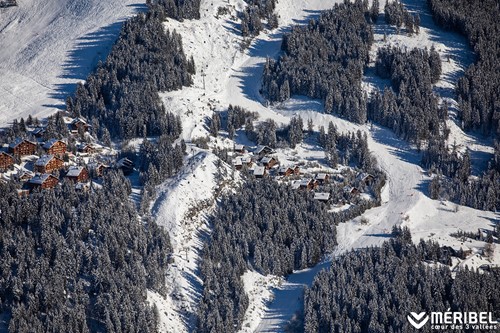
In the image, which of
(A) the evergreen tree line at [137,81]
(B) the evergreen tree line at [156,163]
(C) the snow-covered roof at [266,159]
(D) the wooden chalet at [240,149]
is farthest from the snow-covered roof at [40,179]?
(C) the snow-covered roof at [266,159]

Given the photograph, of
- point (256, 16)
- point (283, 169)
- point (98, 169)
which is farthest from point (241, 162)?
point (256, 16)

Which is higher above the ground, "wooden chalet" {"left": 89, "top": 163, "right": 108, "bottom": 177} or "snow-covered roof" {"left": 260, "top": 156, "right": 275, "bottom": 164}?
"wooden chalet" {"left": 89, "top": 163, "right": 108, "bottom": 177}

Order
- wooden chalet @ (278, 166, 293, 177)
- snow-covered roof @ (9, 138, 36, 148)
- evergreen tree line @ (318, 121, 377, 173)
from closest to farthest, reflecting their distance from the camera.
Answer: snow-covered roof @ (9, 138, 36, 148) < wooden chalet @ (278, 166, 293, 177) < evergreen tree line @ (318, 121, 377, 173)

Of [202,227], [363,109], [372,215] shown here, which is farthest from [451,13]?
[202,227]

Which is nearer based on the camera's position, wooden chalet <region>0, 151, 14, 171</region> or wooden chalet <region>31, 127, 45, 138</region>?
wooden chalet <region>0, 151, 14, 171</region>

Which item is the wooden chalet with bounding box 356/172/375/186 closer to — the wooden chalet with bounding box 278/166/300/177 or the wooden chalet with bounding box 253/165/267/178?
the wooden chalet with bounding box 278/166/300/177

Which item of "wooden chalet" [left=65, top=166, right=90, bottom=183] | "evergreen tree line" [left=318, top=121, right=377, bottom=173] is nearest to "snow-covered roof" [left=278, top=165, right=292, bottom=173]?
"evergreen tree line" [left=318, top=121, right=377, bottom=173]

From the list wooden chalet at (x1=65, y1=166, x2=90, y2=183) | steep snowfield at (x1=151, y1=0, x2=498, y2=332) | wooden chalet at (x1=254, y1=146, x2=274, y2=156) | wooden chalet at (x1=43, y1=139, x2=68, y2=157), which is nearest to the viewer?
steep snowfield at (x1=151, y1=0, x2=498, y2=332)
